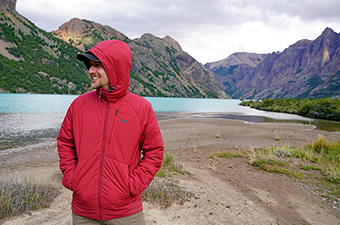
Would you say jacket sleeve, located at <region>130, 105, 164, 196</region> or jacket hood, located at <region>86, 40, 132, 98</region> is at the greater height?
jacket hood, located at <region>86, 40, 132, 98</region>

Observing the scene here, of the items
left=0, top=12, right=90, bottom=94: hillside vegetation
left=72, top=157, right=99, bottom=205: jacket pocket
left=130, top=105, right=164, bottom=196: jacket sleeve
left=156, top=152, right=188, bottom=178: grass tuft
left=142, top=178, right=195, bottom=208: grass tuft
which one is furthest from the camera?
left=0, top=12, right=90, bottom=94: hillside vegetation

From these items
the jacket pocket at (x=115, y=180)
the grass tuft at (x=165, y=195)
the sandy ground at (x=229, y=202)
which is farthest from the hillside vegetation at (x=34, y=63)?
the jacket pocket at (x=115, y=180)

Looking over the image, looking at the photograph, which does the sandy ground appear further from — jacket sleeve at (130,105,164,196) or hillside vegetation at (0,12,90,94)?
hillside vegetation at (0,12,90,94)

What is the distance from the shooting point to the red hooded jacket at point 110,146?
207cm

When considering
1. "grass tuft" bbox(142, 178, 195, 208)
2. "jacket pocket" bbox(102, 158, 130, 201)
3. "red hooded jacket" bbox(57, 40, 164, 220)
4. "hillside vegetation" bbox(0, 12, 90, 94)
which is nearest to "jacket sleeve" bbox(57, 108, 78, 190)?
"red hooded jacket" bbox(57, 40, 164, 220)

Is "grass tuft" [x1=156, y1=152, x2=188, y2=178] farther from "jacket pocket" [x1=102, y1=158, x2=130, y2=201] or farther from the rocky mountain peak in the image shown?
the rocky mountain peak

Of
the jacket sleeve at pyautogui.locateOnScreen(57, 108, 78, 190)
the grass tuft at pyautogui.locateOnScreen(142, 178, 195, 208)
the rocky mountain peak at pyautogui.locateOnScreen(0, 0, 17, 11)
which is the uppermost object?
the rocky mountain peak at pyautogui.locateOnScreen(0, 0, 17, 11)

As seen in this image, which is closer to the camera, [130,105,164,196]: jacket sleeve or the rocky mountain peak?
[130,105,164,196]: jacket sleeve

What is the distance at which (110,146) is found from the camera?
2.12 m

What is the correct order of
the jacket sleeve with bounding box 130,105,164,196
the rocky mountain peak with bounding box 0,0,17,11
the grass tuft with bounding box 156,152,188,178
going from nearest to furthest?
1. the jacket sleeve with bounding box 130,105,164,196
2. the grass tuft with bounding box 156,152,188,178
3. the rocky mountain peak with bounding box 0,0,17,11

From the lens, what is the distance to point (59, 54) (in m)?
177

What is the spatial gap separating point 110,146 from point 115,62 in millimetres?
801

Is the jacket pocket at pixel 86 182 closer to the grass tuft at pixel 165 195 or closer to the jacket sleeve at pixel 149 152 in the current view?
the jacket sleeve at pixel 149 152

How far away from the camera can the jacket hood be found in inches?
83.2
